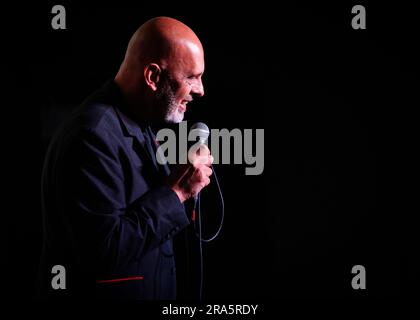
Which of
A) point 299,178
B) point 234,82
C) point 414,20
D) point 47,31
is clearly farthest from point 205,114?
point 414,20

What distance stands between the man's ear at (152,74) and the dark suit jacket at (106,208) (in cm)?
11

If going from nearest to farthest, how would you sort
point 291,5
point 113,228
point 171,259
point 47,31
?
point 113,228, point 171,259, point 47,31, point 291,5

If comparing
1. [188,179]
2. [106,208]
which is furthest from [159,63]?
[106,208]

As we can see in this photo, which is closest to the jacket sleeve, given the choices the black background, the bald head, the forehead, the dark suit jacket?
the dark suit jacket

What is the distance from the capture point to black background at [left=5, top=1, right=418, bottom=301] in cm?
231

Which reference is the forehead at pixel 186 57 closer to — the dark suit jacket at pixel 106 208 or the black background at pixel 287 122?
the dark suit jacket at pixel 106 208

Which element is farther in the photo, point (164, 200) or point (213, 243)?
point (213, 243)

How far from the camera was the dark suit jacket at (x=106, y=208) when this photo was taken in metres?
1.07

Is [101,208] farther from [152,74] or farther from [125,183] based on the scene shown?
[152,74]

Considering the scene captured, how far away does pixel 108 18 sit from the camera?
2334 mm

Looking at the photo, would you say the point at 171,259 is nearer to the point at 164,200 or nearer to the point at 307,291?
the point at 164,200

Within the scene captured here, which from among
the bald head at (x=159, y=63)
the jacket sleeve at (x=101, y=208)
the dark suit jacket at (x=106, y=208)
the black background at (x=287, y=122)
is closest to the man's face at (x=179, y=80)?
the bald head at (x=159, y=63)

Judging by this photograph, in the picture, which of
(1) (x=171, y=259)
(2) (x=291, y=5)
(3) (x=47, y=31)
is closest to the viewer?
(1) (x=171, y=259)

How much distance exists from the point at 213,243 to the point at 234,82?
3.35 ft
